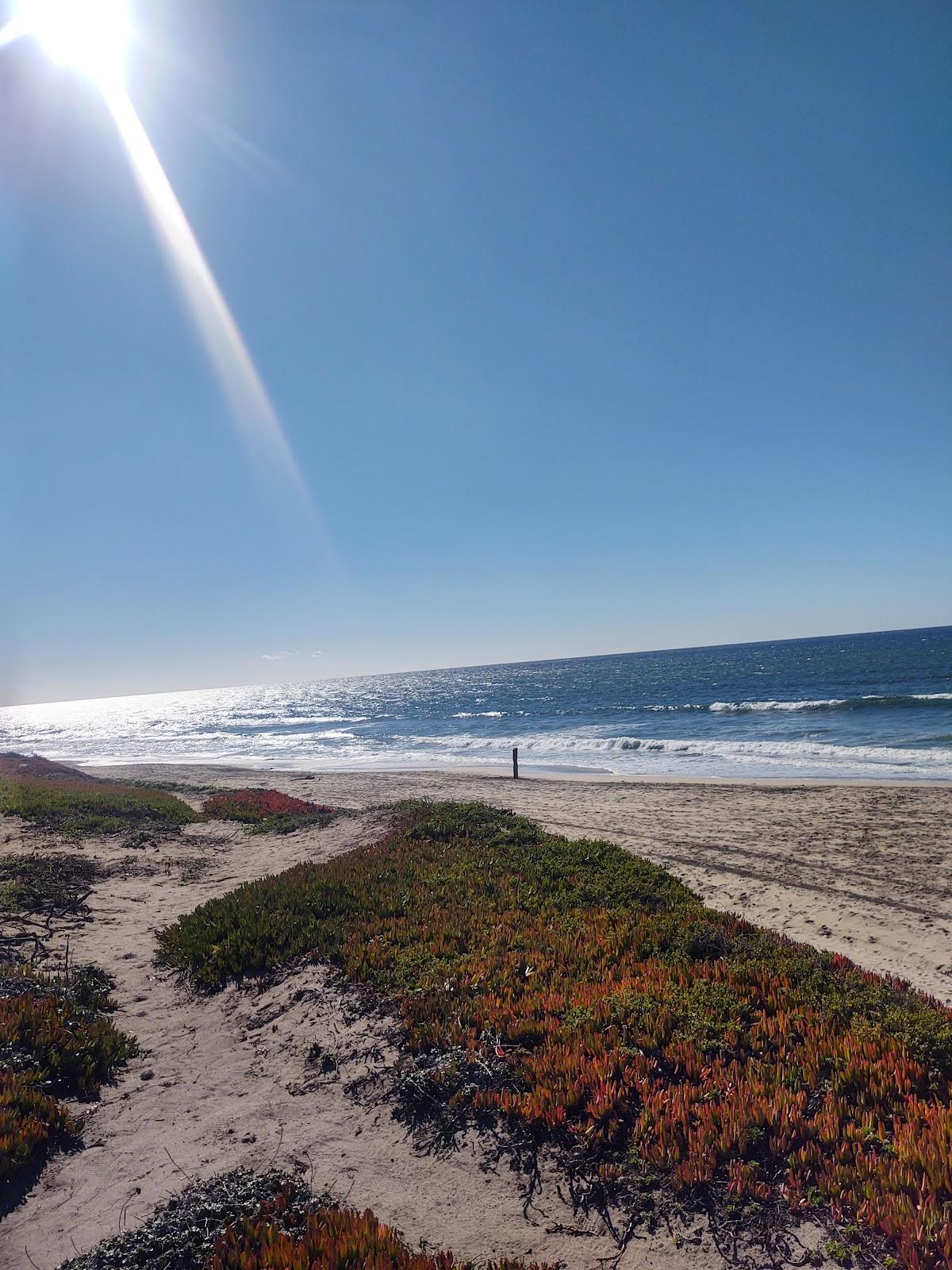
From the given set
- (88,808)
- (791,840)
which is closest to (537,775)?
(791,840)

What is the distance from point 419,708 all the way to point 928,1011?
82.8m

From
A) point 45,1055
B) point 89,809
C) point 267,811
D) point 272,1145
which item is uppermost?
point 45,1055

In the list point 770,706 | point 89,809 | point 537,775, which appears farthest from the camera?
point 770,706

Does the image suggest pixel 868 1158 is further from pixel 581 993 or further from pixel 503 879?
pixel 503 879

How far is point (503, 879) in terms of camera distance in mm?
10156

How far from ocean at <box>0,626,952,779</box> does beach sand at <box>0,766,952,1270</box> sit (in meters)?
14.6

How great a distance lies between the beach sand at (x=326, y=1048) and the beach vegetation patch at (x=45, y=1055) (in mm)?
201

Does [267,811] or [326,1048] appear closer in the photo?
[326,1048]

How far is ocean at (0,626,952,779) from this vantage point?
104ft

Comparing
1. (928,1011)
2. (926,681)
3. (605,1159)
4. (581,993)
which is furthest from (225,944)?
(926,681)

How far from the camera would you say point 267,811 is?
19422mm

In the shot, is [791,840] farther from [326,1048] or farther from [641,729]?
[641,729]

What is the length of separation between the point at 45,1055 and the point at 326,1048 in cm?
245

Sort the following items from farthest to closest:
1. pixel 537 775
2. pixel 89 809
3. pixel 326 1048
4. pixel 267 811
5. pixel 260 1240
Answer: pixel 537 775 < pixel 267 811 < pixel 89 809 < pixel 326 1048 < pixel 260 1240
